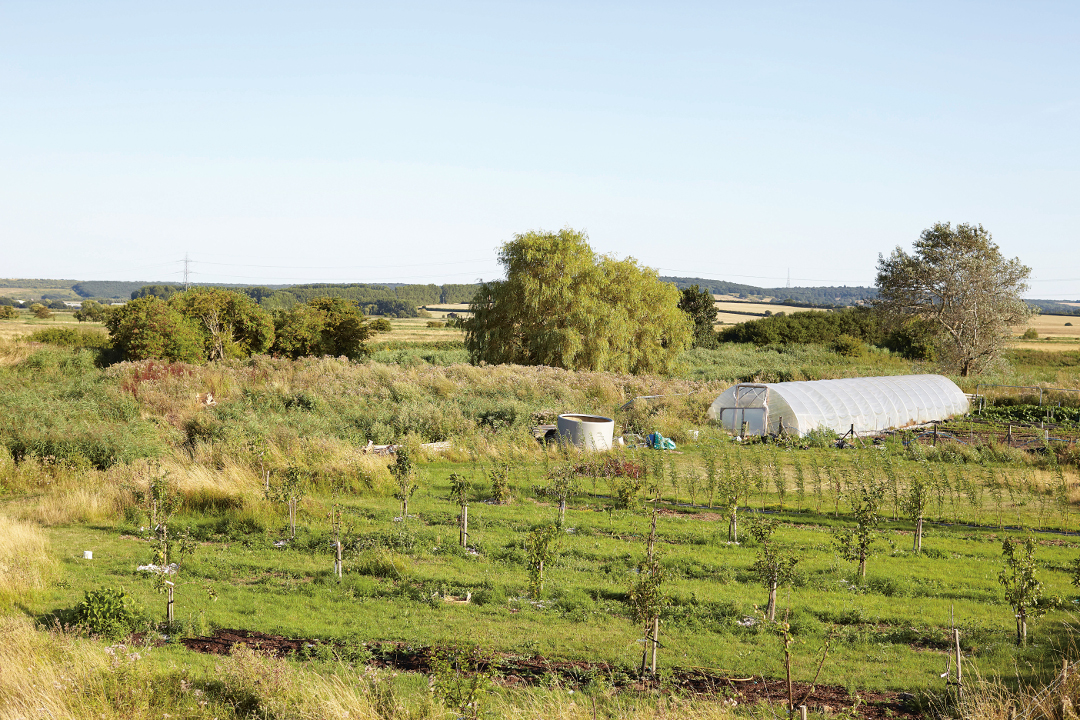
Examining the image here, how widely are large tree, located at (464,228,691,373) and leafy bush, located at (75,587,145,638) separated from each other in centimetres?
3120

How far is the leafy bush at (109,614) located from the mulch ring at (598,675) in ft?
2.38

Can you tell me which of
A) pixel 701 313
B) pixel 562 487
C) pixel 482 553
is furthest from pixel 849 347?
pixel 482 553

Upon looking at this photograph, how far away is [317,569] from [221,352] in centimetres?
3537

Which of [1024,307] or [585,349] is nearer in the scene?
[585,349]

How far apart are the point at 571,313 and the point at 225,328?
21.5 metres

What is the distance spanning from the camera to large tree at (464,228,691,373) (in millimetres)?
40250

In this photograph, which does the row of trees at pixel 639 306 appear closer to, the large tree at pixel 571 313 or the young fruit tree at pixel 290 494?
the large tree at pixel 571 313

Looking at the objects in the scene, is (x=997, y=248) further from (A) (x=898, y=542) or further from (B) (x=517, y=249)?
(A) (x=898, y=542)

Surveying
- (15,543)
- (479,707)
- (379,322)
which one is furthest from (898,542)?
(379,322)

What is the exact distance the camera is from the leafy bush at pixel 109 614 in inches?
320

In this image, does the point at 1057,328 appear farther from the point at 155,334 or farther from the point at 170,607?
the point at 170,607

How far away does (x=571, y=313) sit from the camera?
40.3 meters

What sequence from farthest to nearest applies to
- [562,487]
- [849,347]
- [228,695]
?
[849,347] → [562,487] → [228,695]

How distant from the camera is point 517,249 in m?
41.9
